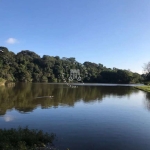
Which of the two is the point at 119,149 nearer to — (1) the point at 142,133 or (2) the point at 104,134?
(2) the point at 104,134

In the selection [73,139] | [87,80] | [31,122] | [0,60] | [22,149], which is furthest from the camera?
[87,80]

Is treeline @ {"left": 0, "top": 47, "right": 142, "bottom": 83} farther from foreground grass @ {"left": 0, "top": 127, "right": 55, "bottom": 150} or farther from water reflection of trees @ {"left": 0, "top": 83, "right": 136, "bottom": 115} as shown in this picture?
foreground grass @ {"left": 0, "top": 127, "right": 55, "bottom": 150}

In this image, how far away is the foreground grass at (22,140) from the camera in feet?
30.7

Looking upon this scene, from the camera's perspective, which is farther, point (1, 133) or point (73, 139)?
point (73, 139)

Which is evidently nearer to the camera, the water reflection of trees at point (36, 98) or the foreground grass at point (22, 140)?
the foreground grass at point (22, 140)

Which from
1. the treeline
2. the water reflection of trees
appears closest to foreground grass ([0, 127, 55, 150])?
the water reflection of trees

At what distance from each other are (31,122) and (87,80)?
11721cm

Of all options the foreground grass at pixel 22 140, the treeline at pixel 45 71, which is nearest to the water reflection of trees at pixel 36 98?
the foreground grass at pixel 22 140

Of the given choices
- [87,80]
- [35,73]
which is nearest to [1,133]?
[35,73]

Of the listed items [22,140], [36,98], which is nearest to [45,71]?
[36,98]

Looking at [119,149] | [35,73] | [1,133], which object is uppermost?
[35,73]

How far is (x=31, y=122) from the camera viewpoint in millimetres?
16469

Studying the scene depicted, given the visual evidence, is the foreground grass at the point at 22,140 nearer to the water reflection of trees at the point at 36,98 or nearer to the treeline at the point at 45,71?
the water reflection of trees at the point at 36,98

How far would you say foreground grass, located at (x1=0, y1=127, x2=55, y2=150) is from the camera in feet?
30.7
